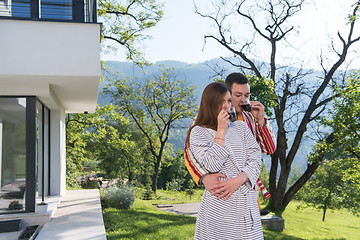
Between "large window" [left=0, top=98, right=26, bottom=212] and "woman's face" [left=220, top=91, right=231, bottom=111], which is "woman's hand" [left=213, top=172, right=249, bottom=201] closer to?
"woman's face" [left=220, top=91, right=231, bottom=111]

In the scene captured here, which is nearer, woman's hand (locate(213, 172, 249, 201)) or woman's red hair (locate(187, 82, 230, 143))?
woman's hand (locate(213, 172, 249, 201))

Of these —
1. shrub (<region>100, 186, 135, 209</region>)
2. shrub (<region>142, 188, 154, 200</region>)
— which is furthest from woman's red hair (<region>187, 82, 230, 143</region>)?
shrub (<region>142, 188, 154, 200</region>)

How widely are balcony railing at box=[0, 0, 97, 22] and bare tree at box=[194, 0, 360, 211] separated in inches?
397

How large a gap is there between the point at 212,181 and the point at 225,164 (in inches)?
5.6

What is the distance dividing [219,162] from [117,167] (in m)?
27.0

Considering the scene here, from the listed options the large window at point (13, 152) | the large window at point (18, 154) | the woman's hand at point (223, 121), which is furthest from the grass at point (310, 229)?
the woman's hand at point (223, 121)

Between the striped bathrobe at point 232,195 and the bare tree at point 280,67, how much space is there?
12.3 meters

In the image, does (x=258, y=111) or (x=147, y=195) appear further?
(x=147, y=195)

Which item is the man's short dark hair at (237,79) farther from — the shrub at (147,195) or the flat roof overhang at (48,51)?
the shrub at (147,195)

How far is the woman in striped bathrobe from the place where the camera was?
1.79 meters

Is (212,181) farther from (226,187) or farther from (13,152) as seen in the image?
(13,152)

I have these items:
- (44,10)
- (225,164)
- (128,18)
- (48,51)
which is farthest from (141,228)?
(128,18)

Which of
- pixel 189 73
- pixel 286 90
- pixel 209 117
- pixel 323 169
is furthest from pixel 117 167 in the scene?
pixel 189 73

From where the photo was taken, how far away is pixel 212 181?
1796 mm
